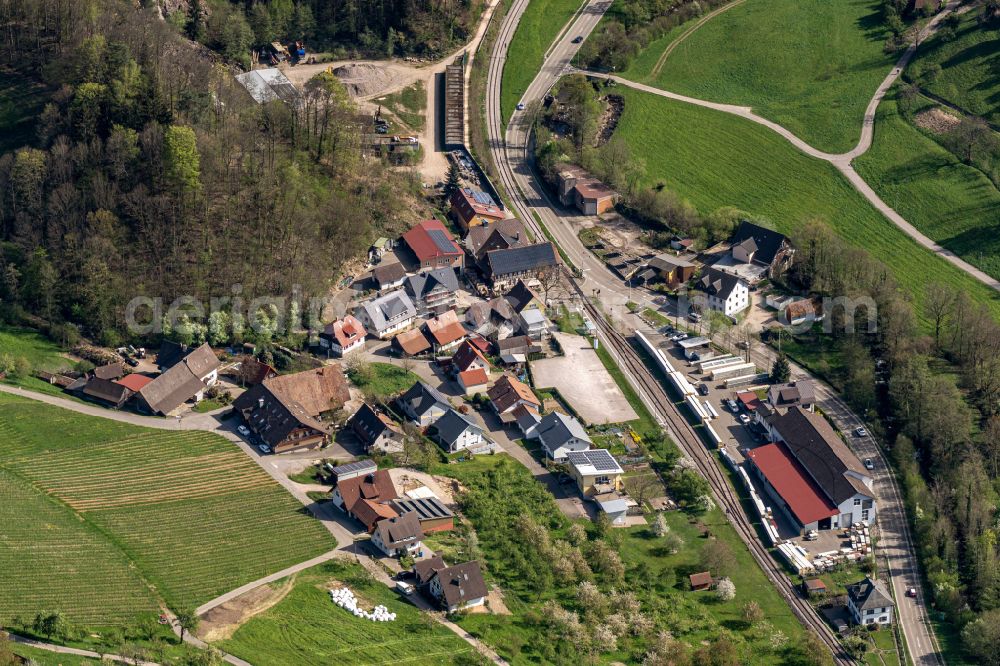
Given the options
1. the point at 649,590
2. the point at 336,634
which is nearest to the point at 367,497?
the point at 336,634

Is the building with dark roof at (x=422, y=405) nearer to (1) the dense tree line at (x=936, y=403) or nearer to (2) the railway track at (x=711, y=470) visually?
(2) the railway track at (x=711, y=470)

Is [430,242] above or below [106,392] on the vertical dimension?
above

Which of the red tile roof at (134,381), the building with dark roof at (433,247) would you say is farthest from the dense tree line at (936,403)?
the red tile roof at (134,381)

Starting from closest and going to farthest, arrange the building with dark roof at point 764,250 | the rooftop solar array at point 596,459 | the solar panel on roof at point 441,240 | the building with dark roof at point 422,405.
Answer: the rooftop solar array at point 596,459, the building with dark roof at point 422,405, the solar panel on roof at point 441,240, the building with dark roof at point 764,250

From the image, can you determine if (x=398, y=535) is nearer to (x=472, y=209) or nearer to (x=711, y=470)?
(x=711, y=470)

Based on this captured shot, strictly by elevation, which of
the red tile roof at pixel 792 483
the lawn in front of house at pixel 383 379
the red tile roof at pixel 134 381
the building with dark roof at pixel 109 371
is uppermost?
the building with dark roof at pixel 109 371

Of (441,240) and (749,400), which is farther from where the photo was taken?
(441,240)

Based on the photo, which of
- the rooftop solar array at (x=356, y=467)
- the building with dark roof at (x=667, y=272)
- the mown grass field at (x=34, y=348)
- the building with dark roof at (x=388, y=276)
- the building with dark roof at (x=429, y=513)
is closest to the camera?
the building with dark roof at (x=429, y=513)

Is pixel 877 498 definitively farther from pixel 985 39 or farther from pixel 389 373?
pixel 985 39
